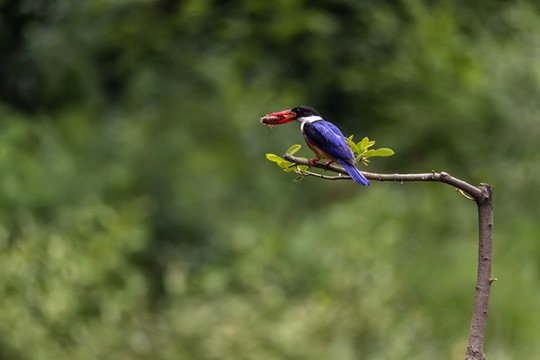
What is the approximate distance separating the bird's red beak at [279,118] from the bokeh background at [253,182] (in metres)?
2.84

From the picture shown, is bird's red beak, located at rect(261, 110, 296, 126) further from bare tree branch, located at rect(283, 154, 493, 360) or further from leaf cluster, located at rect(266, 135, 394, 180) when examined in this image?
bare tree branch, located at rect(283, 154, 493, 360)

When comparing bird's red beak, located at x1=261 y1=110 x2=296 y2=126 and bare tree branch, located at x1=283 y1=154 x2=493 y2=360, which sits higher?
bird's red beak, located at x1=261 y1=110 x2=296 y2=126

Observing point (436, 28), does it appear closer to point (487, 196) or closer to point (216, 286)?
point (216, 286)

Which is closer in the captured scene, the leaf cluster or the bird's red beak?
the leaf cluster

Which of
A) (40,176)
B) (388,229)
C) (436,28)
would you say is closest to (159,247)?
(40,176)

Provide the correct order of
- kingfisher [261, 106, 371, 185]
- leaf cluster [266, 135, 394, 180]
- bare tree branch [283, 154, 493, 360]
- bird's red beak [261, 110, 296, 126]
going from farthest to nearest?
1. kingfisher [261, 106, 371, 185]
2. bird's red beak [261, 110, 296, 126]
3. leaf cluster [266, 135, 394, 180]
4. bare tree branch [283, 154, 493, 360]

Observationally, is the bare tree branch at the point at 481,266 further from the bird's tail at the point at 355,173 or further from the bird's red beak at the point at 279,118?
the bird's red beak at the point at 279,118

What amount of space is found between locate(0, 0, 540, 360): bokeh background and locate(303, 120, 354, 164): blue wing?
2.59 m

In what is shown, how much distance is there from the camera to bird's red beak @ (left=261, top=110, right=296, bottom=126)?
49.9 inches

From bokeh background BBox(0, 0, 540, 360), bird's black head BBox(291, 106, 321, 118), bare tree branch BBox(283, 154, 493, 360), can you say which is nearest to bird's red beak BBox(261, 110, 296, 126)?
bird's black head BBox(291, 106, 321, 118)

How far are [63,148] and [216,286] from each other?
1.75 meters

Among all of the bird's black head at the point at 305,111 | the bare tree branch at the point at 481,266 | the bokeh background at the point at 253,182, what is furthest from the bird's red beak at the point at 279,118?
the bokeh background at the point at 253,182

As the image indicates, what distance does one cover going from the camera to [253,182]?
572cm

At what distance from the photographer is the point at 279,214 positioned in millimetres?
5574
